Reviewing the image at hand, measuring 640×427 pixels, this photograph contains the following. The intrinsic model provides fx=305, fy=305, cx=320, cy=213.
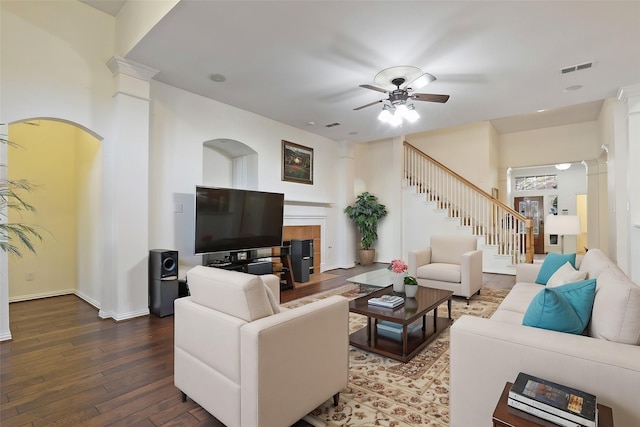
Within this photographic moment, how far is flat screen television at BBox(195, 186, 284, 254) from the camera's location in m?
4.02

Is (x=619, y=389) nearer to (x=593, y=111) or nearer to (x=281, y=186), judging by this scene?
(x=281, y=186)

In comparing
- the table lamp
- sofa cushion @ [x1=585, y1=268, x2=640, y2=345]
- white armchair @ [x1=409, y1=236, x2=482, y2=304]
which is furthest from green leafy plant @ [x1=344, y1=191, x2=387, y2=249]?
sofa cushion @ [x1=585, y1=268, x2=640, y2=345]

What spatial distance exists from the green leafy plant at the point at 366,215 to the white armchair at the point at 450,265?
2.30 metres

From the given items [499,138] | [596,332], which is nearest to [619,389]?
[596,332]

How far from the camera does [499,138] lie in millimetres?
8594

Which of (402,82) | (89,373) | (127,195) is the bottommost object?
(89,373)

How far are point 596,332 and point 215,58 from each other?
3.94 m

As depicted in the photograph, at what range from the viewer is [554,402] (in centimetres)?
106

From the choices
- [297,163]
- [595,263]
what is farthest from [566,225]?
[297,163]

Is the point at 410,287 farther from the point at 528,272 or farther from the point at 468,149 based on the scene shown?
the point at 468,149

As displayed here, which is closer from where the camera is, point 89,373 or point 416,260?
point 89,373

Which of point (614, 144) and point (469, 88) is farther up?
point (469, 88)

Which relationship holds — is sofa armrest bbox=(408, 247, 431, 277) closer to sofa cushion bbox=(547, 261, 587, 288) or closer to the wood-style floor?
sofa cushion bbox=(547, 261, 587, 288)

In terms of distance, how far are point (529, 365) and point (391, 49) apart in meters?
3.05
